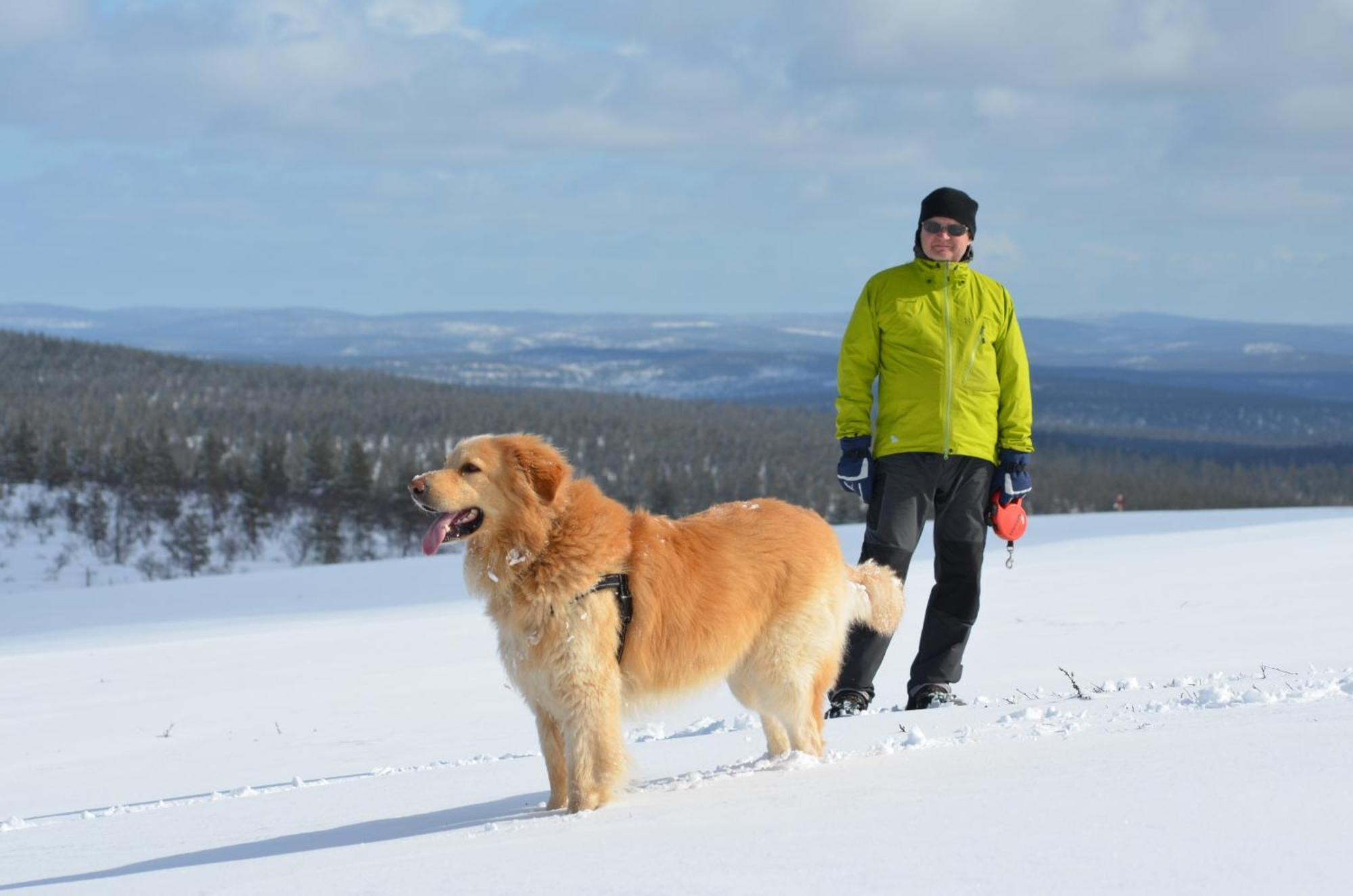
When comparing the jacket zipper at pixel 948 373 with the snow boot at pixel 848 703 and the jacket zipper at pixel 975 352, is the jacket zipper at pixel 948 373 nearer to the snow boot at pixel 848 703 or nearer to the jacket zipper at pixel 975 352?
the jacket zipper at pixel 975 352

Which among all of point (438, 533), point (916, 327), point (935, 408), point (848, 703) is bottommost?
point (848, 703)

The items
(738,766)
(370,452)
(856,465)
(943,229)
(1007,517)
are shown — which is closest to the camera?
(738,766)

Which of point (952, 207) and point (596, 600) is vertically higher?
point (952, 207)

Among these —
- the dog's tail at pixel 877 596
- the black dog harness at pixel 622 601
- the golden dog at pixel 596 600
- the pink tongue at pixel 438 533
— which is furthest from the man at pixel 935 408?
the pink tongue at pixel 438 533

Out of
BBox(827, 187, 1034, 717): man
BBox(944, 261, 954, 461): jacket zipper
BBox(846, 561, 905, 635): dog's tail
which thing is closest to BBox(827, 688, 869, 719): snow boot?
BBox(827, 187, 1034, 717): man

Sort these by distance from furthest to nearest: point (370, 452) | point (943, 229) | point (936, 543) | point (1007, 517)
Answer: point (370, 452) → point (936, 543) → point (1007, 517) → point (943, 229)

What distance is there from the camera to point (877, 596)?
229 inches

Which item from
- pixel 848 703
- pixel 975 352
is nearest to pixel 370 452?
pixel 848 703

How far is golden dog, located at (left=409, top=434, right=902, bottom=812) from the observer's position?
4.75 meters

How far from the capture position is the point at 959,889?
9.62 feet

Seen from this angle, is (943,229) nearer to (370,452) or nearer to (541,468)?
(541,468)

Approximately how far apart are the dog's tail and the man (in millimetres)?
632

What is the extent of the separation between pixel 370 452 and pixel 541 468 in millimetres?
95691

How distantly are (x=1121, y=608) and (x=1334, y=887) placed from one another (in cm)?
851
